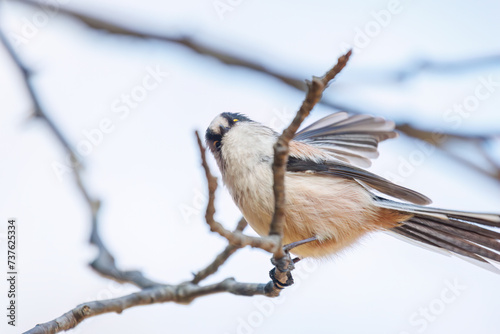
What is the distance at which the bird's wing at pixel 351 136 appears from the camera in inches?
146

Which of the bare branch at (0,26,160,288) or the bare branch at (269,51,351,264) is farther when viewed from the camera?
the bare branch at (0,26,160,288)

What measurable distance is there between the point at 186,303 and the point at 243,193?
28.1 inches

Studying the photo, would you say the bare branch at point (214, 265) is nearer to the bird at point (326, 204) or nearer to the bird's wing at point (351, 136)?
the bird at point (326, 204)

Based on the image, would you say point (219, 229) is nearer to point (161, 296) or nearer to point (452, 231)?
point (161, 296)

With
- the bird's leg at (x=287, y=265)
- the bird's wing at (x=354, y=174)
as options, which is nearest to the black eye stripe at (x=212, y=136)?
the bird's wing at (x=354, y=174)

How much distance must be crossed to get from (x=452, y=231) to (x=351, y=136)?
104 cm

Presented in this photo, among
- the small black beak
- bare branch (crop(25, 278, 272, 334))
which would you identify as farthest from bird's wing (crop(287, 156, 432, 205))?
bare branch (crop(25, 278, 272, 334))

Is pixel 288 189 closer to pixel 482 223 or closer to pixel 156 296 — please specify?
pixel 156 296

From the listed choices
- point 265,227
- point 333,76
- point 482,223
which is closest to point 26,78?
point 265,227

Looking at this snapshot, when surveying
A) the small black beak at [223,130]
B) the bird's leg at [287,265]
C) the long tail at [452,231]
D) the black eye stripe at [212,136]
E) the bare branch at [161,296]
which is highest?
the long tail at [452,231]

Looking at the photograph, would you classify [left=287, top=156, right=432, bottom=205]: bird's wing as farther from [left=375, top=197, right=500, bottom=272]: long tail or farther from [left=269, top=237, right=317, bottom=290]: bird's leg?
[left=269, top=237, right=317, bottom=290]: bird's leg

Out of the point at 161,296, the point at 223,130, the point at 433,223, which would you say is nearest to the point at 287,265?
the point at 161,296

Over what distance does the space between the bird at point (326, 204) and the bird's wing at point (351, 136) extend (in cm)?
58

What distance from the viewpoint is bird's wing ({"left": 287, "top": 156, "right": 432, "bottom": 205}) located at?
302 centimetres
